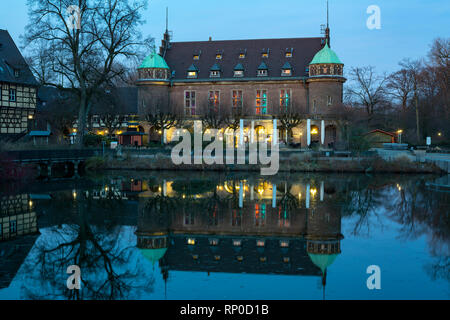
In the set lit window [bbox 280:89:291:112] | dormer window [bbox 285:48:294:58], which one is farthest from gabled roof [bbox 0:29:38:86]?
dormer window [bbox 285:48:294:58]

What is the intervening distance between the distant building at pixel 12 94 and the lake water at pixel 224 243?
17.9m

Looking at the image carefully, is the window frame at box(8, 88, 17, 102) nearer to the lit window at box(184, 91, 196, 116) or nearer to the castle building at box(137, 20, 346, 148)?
the castle building at box(137, 20, 346, 148)

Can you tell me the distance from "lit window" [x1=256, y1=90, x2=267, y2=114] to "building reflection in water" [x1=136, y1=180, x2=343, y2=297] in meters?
24.2

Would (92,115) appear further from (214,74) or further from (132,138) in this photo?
(214,74)

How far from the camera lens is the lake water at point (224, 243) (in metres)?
8.33

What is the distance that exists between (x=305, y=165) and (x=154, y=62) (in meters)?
21.7

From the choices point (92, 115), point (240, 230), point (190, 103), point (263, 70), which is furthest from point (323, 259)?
point (92, 115)

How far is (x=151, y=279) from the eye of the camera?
8781 mm

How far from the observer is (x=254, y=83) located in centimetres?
4403

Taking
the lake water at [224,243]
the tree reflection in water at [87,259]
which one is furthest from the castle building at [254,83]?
the tree reflection in water at [87,259]

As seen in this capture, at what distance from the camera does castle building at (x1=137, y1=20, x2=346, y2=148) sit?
1642 inches

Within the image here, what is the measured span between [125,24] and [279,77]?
1721 cm
